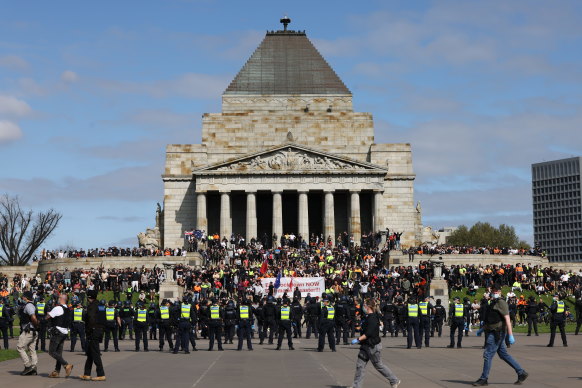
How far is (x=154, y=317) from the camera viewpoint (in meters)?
38.6

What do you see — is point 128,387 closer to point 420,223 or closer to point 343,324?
point 343,324

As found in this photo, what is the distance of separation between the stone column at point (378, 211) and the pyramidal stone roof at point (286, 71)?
1668 cm

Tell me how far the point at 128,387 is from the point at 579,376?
10801 mm

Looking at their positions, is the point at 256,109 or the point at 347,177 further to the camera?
the point at 256,109

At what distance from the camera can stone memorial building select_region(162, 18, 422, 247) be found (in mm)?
88625

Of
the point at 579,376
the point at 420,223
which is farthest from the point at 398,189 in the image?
the point at 579,376

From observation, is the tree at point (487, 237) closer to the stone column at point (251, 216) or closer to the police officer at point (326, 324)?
the stone column at point (251, 216)

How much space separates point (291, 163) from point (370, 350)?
224 ft

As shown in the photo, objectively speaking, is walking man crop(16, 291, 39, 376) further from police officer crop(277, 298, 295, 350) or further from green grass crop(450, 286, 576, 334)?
green grass crop(450, 286, 576, 334)

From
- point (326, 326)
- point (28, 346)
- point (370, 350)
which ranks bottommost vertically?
point (326, 326)

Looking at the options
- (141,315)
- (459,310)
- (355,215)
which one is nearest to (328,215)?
(355,215)

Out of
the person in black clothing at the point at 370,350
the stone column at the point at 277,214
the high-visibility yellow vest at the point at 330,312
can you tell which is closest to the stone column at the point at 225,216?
the stone column at the point at 277,214

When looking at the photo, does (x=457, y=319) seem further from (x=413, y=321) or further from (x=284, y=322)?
(x=284, y=322)

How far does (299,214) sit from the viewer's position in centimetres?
8869
